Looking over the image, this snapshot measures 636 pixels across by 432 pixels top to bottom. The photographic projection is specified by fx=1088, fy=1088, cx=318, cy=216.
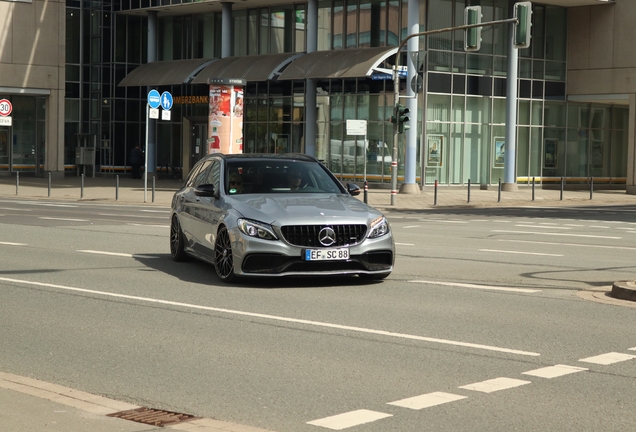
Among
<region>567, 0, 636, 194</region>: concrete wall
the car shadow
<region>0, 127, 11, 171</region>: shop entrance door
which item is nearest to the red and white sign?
<region>0, 127, 11, 171</region>: shop entrance door

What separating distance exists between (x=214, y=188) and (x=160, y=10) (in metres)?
42.0

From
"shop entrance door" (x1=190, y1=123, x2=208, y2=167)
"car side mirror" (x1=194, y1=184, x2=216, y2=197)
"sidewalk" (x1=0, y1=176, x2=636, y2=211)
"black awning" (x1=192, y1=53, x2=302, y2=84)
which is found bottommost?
"sidewalk" (x1=0, y1=176, x2=636, y2=211)

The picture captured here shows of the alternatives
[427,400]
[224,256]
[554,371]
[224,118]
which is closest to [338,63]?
[224,118]

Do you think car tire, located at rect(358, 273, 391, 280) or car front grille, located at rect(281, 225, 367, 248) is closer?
car front grille, located at rect(281, 225, 367, 248)

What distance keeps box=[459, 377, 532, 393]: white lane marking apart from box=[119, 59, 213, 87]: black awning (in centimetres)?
4544

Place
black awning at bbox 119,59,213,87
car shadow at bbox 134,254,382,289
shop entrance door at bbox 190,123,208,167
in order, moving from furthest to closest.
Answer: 1. shop entrance door at bbox 190,123,208,167
2. black awning at bbox 119,59,213,87
3. car shadow at bbox 134,254,382,289

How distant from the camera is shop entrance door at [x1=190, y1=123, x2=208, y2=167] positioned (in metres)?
55.4

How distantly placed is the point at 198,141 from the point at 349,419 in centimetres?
4987

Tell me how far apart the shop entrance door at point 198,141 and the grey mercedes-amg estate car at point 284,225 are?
41.3 metres

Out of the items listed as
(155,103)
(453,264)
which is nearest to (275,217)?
(453,264)

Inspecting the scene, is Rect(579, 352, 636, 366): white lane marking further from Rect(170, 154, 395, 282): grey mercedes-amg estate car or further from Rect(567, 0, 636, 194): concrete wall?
Rect(567, 0, 636, 194): concrete wall

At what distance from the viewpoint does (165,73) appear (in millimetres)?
54219

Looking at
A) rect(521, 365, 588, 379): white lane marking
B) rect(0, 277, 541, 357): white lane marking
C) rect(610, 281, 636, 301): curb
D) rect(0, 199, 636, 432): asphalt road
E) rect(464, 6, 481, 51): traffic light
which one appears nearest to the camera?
rect(0, 199, 636, 432): asphalt road

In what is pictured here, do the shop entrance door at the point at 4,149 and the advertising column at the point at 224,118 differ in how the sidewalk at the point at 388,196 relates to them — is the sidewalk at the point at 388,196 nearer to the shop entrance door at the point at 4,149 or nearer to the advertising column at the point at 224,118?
the advertising column at the point at 224,118
